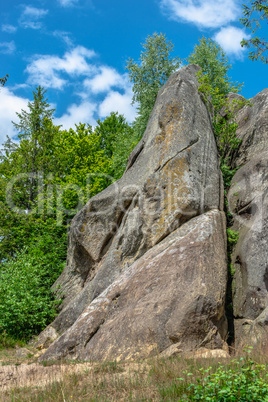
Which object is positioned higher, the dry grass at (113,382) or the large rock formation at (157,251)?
the large rock formation at (157,251)

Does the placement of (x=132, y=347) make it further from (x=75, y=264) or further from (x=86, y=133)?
(x=86, y=133)

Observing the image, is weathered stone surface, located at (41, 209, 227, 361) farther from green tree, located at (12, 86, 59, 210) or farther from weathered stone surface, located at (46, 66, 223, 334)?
green tree, located at (12, 86, 59, 210)

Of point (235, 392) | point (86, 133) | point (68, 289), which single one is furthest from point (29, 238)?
point (235, 392)

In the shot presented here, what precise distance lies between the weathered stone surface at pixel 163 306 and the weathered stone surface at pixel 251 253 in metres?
0.74

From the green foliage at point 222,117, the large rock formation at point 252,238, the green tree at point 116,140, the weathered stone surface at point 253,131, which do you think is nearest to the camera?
the large rock formation at point 252,238

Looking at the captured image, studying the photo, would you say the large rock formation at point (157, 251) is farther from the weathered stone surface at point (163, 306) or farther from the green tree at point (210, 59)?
the green tree at point (210, 59)

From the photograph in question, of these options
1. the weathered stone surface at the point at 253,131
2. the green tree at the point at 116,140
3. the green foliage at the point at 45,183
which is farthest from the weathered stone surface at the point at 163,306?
the green tree at the point at 116,140

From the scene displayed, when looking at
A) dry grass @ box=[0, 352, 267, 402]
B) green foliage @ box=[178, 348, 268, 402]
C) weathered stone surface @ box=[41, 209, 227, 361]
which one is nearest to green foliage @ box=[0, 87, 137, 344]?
weathered stone surface @ box=[41, 209, 227, 361]

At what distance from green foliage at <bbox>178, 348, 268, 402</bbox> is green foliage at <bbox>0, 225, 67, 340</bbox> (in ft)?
32.5

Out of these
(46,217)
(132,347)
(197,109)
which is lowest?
(132,347)

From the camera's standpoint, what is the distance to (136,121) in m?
24.9

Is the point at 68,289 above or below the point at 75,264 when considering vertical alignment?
below

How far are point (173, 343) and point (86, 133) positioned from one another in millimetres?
21291

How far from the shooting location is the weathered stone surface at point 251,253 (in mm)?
8508
